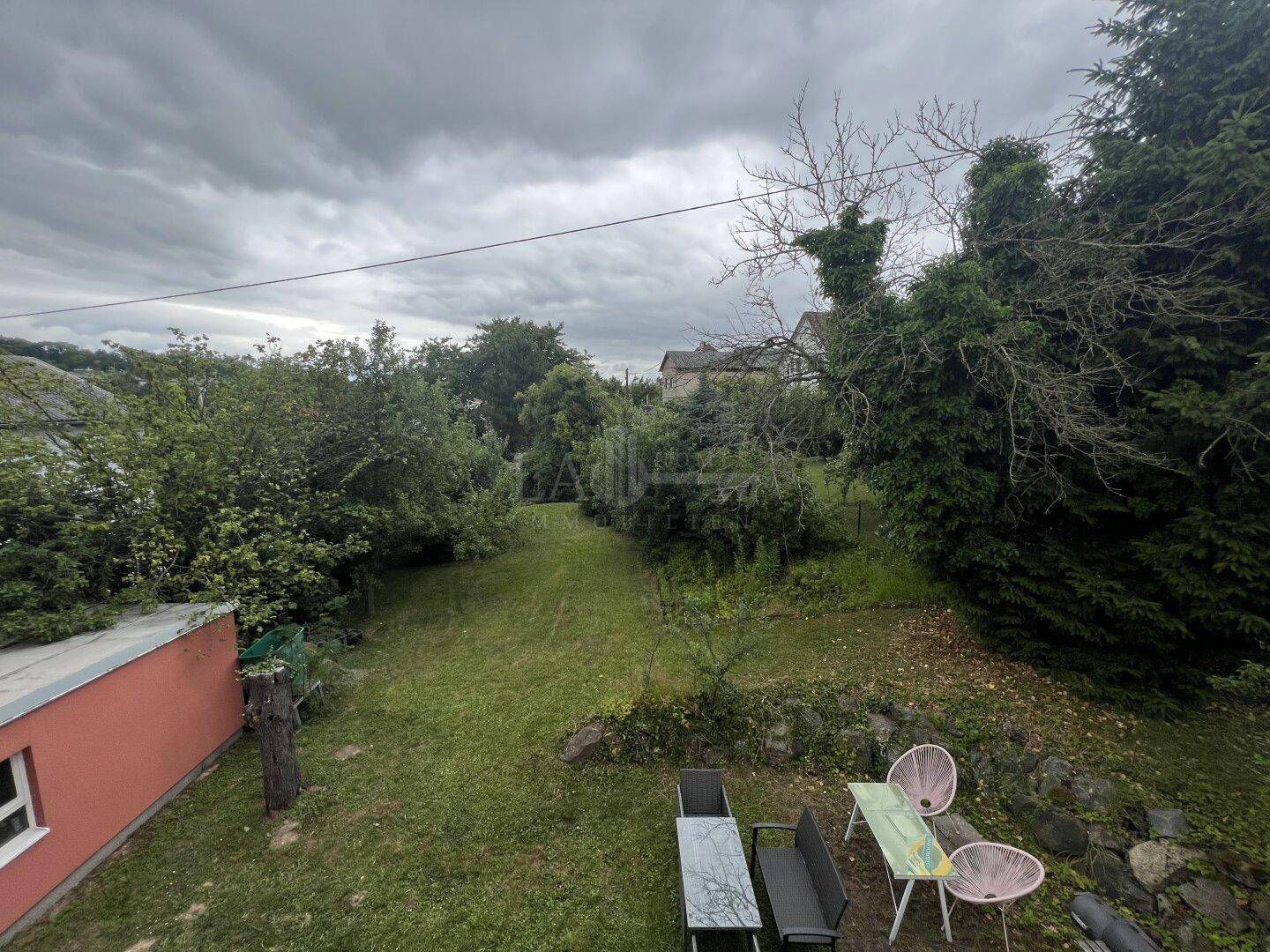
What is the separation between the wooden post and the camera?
531 centimetres

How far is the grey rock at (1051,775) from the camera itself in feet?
16.6

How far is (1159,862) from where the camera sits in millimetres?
→ 4277

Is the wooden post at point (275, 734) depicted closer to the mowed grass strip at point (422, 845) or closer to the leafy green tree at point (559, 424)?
the mowed grass strip at point (422, 845)

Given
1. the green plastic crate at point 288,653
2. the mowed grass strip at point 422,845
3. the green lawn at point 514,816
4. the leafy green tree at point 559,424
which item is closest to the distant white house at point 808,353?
the green lawn at point 514,816

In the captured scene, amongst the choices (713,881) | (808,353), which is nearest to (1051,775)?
(713,881)

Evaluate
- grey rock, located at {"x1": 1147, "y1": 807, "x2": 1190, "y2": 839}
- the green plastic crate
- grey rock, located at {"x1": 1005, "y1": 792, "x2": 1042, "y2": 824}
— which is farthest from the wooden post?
grey rock, located at {"x1": 1147, "y1": 807, "x2": 1190, "y2": 839}

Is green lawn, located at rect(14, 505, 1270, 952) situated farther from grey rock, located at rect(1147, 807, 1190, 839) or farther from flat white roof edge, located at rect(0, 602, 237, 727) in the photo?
flat white roof edge, located at rect(0, 602, 237, 727)

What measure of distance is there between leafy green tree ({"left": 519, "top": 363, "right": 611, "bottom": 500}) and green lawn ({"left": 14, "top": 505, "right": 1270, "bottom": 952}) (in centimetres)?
1653

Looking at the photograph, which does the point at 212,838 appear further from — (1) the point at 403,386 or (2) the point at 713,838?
(1) the point at 403,386

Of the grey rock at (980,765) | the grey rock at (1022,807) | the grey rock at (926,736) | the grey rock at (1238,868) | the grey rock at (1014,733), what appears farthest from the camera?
the grey rock at (926,736)

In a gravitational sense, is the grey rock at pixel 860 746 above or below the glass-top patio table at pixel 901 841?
below

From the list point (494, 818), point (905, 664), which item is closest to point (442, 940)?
point (494, 818)

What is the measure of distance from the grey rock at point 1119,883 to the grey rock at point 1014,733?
121 cm

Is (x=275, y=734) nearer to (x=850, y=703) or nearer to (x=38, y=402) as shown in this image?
(x=38, y=402)
